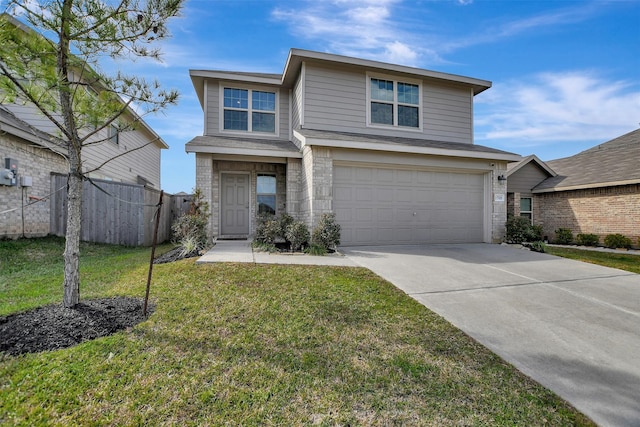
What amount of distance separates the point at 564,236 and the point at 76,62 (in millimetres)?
15993

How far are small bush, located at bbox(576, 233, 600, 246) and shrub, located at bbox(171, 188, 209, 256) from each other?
14088 millimetres

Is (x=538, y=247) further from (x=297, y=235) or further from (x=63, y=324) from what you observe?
(x=63, y=324)

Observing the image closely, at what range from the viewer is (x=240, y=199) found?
1008 centimetres

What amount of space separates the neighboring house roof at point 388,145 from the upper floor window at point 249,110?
2190mm

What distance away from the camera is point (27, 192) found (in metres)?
7.72

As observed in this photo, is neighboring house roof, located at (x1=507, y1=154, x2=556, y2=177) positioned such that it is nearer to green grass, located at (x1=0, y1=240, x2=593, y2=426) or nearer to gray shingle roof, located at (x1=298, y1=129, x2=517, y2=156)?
gray shingle roof, located at (x1=298, y1=129, x2=517, y2=156)

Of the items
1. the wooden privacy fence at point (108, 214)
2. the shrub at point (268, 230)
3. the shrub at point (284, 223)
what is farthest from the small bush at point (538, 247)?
the wooden privacy fence at point (108, 214)

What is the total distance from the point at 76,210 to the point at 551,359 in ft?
16.7

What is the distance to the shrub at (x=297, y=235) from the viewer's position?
24.3 ft

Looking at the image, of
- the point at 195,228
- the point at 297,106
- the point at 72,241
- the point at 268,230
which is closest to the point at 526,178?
the point at 297,106

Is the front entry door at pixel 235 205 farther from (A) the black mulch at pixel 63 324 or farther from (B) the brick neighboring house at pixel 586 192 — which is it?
(B) the brick neighboring house at pixel 586 192

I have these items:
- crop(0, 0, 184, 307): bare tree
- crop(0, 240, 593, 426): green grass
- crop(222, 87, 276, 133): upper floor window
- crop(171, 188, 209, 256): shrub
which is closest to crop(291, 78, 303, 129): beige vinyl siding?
crop(222, 87, 276, 133): upper floor window

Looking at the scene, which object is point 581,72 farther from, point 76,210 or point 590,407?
point 76,210

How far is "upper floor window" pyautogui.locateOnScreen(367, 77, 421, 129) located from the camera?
9.57 metres
